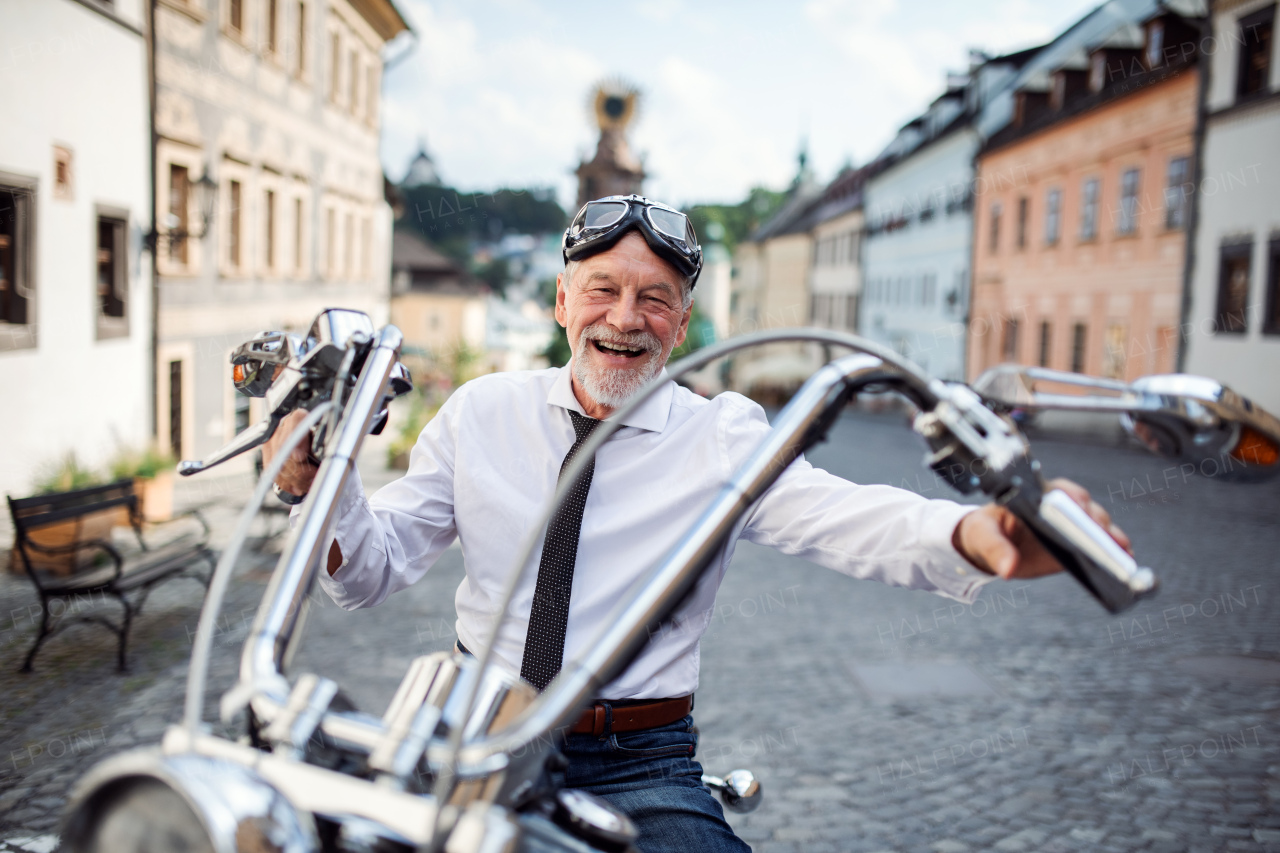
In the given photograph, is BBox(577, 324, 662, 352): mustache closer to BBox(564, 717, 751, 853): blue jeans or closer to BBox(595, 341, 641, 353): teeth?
BBox(595, 341, 641, 353): teeth

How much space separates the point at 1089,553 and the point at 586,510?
1234mm

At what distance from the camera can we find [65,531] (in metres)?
7.30

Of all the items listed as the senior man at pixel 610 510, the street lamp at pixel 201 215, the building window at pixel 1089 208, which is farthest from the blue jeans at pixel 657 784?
the building window at pixel 1089 208

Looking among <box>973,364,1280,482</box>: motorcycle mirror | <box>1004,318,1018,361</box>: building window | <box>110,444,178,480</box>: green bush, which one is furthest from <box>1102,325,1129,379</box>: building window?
<box>973,364,1280,482</box>: motorcycle mirror

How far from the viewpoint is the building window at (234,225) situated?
15648 mm

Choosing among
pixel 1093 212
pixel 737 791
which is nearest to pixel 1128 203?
pixel 1093 212

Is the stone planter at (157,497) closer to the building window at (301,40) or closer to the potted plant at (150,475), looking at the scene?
the potted plant at (150,475)

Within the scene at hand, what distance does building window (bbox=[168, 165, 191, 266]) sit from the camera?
13578 mm

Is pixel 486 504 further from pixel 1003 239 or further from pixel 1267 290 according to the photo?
pixel 1003 239

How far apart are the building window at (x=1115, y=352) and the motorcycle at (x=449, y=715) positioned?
25.2 metres

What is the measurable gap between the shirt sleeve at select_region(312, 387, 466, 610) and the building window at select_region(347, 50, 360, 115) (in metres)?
20.4

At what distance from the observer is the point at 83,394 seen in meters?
11.0

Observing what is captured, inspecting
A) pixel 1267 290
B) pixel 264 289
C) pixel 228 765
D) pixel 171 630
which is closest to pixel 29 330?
pixel 171 630

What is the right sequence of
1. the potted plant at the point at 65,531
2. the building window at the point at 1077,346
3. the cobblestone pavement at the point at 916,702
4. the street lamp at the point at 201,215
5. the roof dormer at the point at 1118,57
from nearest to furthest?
the cobblestone pavement at the point at 916,702 → the potted plant at the point at 65,531 → the street lamp at the point at 201,215 → the roof dormer at the point at 1118,57 → the building window at the point at 1077,346
